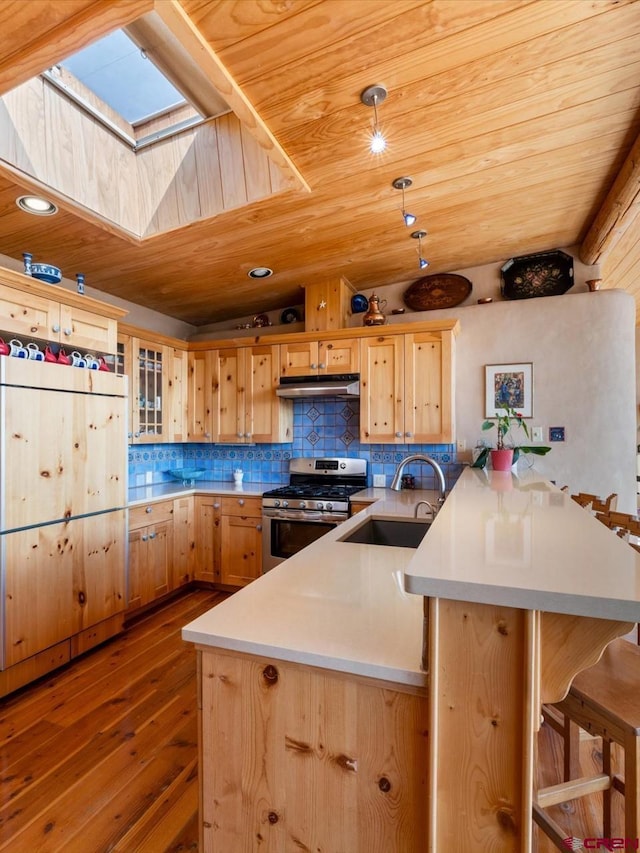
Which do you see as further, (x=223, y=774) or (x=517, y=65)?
(x=517, y=65)

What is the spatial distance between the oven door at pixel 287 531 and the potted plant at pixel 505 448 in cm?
126

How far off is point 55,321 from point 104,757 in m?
2.24

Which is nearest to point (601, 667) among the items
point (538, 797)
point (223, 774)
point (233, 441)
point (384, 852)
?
point (538, 797)

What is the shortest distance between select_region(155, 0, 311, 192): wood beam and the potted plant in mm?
2178

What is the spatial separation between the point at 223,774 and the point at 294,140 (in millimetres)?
2249

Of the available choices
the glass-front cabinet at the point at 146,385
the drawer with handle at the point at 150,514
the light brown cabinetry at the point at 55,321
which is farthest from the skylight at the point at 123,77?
the drawer with handle at the point at 150,514

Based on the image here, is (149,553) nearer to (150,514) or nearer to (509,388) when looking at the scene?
(150,514)

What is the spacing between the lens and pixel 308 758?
2.90 feet

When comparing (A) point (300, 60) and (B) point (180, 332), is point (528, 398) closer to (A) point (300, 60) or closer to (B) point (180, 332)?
(A) point (300, 60)

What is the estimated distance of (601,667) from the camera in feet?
3.97

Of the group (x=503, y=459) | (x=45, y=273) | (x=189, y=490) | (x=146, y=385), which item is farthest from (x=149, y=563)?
(x=503, y=459)

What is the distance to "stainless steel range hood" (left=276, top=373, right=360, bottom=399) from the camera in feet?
10.8

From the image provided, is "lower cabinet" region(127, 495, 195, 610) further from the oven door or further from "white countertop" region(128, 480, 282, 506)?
the oven door

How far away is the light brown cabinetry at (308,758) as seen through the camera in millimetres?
824
